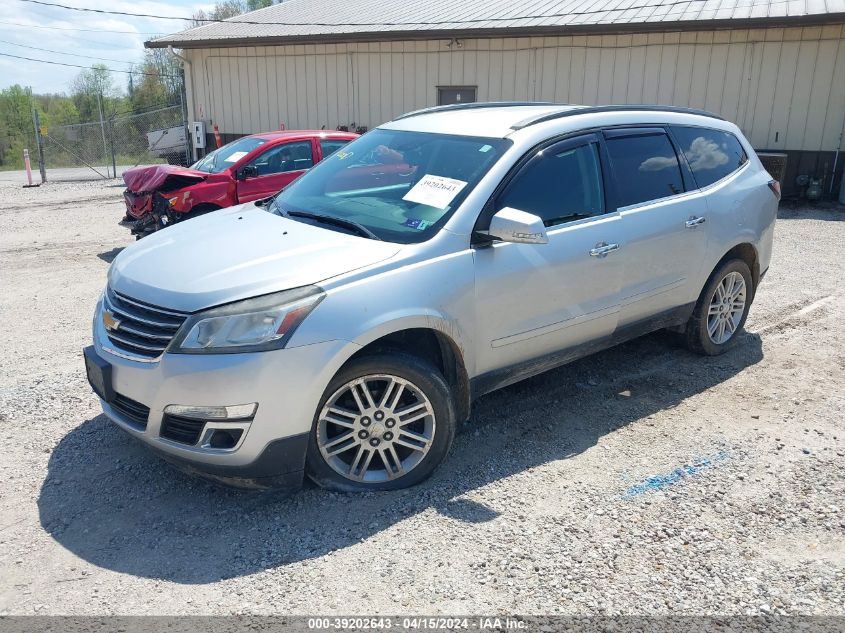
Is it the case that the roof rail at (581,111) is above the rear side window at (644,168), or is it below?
above

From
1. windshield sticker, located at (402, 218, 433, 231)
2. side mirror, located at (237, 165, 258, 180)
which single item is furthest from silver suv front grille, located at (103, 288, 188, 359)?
side mirror, located at (237, 165, 258, 180)

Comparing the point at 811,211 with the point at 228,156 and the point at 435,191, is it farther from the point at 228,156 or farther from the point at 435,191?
the point at 435,191

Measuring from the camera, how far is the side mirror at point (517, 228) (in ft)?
11.9

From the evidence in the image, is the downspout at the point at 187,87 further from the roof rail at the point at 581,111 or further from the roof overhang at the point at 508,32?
the roof rail at the point at 581,111

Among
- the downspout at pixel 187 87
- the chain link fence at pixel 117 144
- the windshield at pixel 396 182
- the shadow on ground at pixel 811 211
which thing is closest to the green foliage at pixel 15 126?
the chain link fence at pixel 117 144

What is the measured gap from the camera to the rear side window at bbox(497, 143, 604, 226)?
159 inches

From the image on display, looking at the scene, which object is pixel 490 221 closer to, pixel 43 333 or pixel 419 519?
pixel 419 519

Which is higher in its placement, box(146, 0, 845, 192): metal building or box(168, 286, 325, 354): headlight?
box(146, 0, 845, 192): metal building

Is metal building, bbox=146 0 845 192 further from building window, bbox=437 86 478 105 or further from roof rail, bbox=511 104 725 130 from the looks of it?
roof rail, bbox=511 104 725 130

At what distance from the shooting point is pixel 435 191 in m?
3.97

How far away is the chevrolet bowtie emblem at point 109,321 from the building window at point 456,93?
14.1 m

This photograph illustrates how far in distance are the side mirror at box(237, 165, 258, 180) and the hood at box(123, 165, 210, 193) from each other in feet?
1.44

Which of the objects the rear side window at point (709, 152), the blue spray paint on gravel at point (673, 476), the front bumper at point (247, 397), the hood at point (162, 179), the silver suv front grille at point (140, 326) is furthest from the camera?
the hood at point (162, 179)

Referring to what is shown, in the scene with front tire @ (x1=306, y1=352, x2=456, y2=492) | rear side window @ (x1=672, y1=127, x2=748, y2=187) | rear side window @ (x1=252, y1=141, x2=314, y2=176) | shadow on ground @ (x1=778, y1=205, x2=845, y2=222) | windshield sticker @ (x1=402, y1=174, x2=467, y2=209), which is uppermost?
rear side window @ (x1=672, y1=127, x2=748, y2=187)
